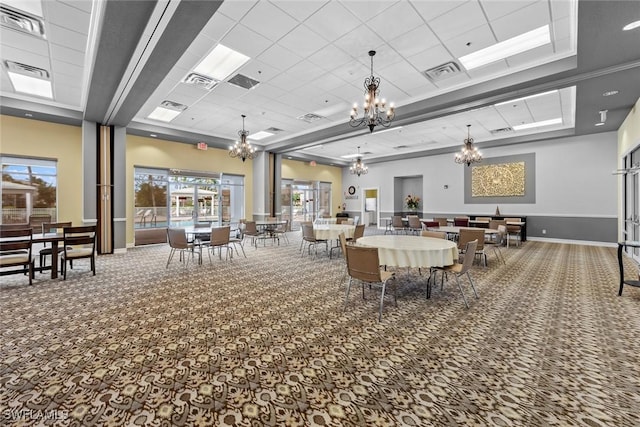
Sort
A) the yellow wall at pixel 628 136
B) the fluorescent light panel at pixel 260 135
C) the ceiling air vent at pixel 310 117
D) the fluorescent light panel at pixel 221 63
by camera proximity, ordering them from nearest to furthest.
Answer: the fluorescent light panel at pixel 221 63
the yellow wall at pixel 628 136
the ceiling air vent at pixel 310 117
the fluorescent light panel at pixel 260 135

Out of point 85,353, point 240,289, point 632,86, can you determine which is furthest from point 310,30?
point 632,86

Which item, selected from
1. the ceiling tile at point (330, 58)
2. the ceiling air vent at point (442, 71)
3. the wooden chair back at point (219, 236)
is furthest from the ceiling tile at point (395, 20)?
the wooden chair back at point (219, 236)

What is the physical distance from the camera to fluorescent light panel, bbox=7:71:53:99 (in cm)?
563

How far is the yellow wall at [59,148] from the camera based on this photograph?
6.98m

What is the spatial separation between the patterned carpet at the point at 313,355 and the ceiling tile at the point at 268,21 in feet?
12.8

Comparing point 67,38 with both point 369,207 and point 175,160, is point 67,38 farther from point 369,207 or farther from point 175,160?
point 369,207

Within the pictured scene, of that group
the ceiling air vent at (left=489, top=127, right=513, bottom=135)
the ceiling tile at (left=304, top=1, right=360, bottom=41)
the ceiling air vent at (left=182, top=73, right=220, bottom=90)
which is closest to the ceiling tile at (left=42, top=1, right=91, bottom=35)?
the ceiling air vent at (left=182, top=73, right=220, bottom=90)

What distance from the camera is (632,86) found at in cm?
516

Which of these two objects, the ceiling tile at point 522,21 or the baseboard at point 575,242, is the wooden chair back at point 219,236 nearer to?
the ceiling tile at point 522,21

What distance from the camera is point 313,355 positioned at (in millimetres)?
2568

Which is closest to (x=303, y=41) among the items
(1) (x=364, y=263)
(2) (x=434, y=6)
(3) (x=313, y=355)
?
(2) (x=434, y=6)

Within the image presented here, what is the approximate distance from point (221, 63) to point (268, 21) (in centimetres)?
161

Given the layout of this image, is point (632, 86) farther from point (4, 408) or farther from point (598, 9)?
point (4, 408)

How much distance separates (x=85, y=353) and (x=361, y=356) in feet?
Answer: 8.29
